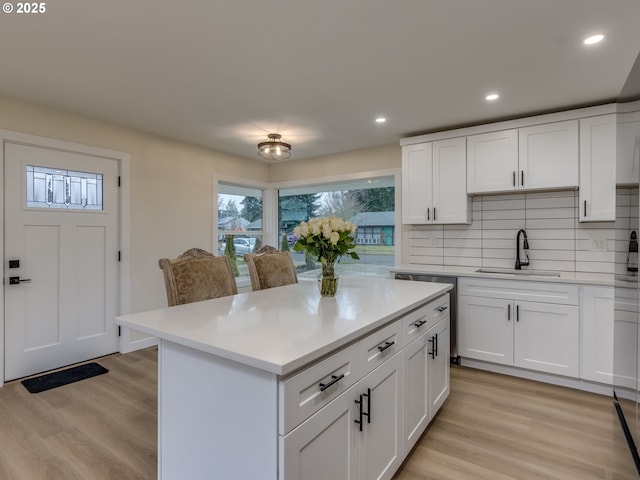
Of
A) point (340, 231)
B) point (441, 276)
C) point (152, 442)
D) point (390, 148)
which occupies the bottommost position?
point (152, 442)

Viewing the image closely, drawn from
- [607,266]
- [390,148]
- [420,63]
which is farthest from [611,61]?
[390,148]

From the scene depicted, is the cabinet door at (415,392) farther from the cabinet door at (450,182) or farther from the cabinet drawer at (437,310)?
the cabinet door at (450,182)

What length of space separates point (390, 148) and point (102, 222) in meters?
3.38

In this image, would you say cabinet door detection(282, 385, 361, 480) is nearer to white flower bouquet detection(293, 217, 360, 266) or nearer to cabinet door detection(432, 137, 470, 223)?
white flower bouquet detection(293, 217, 360, 266)

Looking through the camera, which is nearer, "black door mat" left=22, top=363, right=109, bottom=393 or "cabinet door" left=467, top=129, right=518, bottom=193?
"black door mat" left=22, top=363, right=109, bottom=393

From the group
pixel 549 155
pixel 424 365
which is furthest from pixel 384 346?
pixel 549 155

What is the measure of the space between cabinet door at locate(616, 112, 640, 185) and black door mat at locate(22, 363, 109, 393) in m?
3.87

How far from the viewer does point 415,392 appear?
1.92 meters

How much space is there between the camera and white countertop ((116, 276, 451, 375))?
1.12m

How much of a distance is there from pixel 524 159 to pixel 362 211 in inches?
80.9

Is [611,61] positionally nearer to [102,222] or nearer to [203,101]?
[203,101]

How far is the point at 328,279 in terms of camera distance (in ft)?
7.02

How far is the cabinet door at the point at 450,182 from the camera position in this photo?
352 cm

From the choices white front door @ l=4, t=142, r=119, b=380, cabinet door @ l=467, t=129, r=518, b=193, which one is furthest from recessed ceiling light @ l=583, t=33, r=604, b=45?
white front door @ l=4, t=142, r=119, b=380
